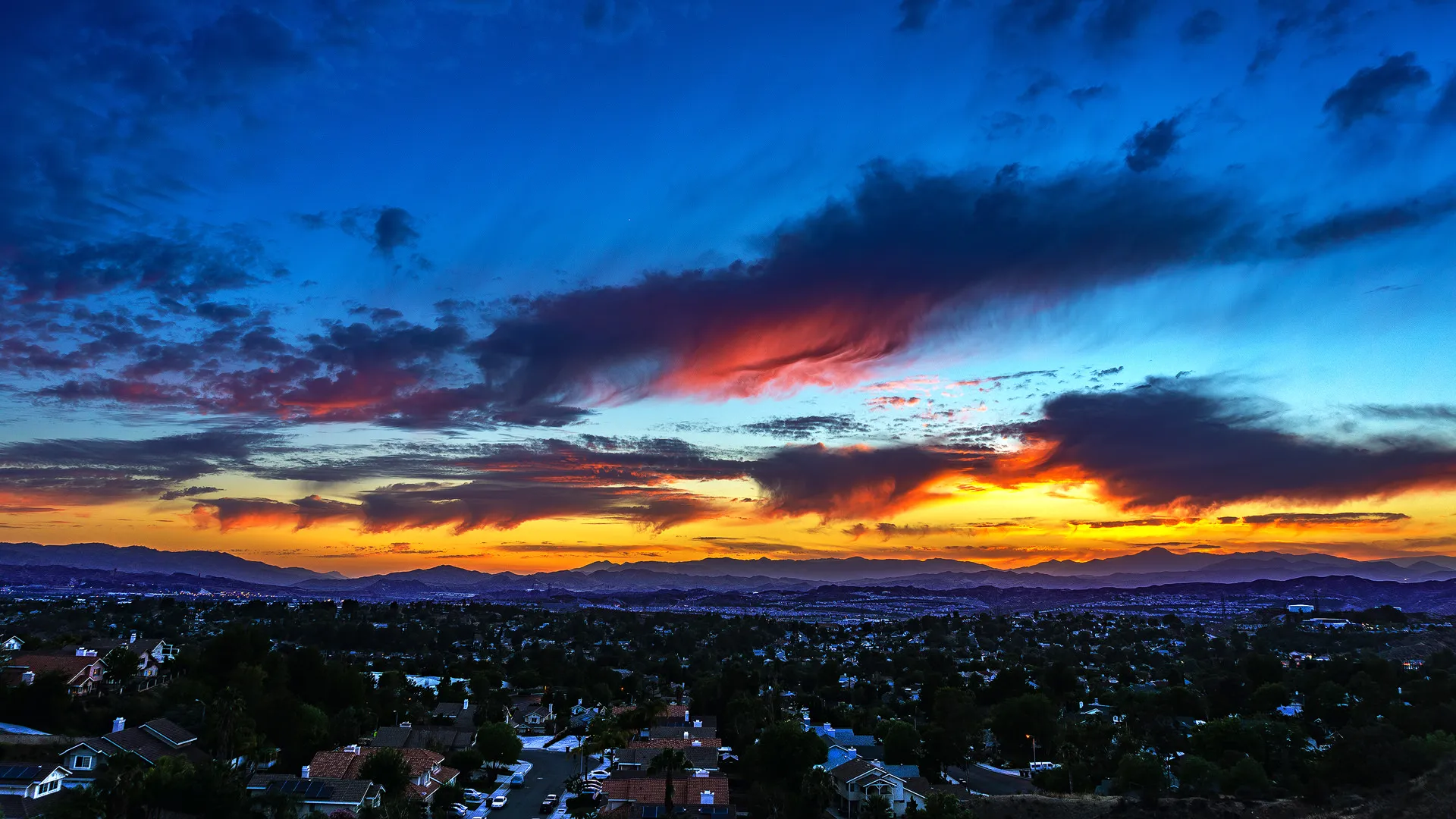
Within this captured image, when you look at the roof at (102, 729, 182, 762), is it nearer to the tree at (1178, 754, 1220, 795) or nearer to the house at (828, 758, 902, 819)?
the house at (828, 758, 902, 819)

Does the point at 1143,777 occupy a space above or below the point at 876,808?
above

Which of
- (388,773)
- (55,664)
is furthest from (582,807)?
(55,664)

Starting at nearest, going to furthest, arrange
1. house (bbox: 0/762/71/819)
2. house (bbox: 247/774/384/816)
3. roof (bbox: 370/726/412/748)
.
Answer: house (bbox: 0/762/71/819)
house (bbox: 247/774/384/816)
roof (bbox: 370/726/412/748)

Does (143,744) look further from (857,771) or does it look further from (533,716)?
(533,716)

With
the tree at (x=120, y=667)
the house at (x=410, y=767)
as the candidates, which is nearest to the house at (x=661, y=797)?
the house at (x=410, y=767)

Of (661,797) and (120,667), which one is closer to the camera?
(661,797)

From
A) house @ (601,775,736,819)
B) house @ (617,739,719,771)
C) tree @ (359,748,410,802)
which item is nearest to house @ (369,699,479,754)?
tree @ (359,748,410,802)

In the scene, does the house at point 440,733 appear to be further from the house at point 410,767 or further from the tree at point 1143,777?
the tree at point 1143,777

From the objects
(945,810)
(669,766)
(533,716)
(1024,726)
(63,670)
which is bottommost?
(533,716)
